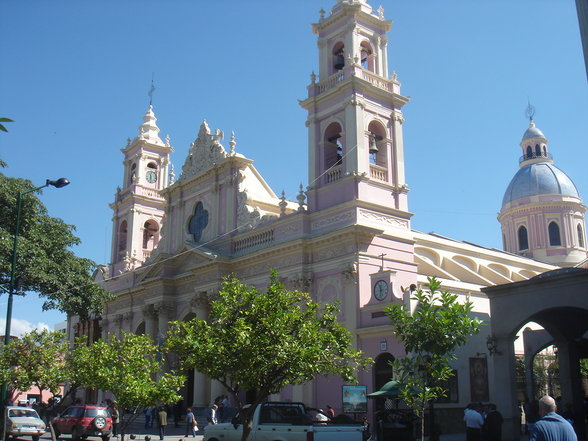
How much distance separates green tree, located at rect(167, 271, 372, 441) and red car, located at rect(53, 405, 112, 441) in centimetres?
1008

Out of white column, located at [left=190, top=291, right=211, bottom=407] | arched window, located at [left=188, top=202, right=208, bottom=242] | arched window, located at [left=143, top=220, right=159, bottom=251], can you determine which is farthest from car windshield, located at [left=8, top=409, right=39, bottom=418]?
arched window, located at [left=143, top=220, right=159, bottom=251]

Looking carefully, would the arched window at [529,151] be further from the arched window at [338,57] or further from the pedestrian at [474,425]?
the pedestrian at [474,425]

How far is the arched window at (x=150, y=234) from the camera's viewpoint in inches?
1929

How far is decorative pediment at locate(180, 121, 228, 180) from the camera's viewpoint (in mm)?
39281

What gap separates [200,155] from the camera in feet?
134

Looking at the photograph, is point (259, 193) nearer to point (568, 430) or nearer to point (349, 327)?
point (349, 327)

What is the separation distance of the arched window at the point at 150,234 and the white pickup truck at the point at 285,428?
33.0 metres

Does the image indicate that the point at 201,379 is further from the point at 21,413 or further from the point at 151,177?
the point at 151,177

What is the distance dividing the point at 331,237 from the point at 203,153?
48.3 feet

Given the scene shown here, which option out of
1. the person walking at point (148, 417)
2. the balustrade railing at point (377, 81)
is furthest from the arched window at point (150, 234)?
the balustrade railing at point (377, 81)

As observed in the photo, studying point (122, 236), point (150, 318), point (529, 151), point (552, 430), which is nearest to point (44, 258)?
point (150, 318)

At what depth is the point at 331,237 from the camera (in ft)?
95.7

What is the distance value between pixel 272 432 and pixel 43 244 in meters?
18.8

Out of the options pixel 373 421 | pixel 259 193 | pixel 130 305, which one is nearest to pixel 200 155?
pixel 259 193
